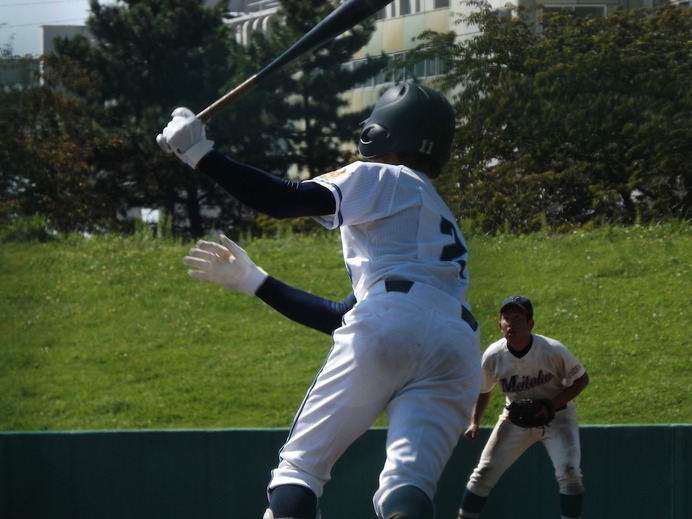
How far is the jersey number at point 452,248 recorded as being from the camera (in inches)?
131

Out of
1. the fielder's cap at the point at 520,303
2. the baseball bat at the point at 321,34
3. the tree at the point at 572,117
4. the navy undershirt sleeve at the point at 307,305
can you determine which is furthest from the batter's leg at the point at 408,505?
the tree at the point at 572,117

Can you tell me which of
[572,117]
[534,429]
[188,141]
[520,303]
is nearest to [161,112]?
[572,117]

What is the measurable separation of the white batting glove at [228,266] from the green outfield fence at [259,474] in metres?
2.44

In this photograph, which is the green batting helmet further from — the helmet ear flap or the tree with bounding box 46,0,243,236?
the tree with bounding box 46,0,243,236

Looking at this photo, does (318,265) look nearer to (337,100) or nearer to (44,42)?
(337,100)

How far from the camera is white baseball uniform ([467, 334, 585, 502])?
5.90 m

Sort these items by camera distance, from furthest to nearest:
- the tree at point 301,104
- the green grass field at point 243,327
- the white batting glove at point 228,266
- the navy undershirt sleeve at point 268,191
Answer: the tree at point 301,104 → the green grass field at point 243,327 → the white batting glove at point 228,266 → the navy undershirt sleeve at point 268,191

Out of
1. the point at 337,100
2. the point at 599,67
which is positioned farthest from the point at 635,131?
the point at 337,100

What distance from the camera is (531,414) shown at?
5914 mm

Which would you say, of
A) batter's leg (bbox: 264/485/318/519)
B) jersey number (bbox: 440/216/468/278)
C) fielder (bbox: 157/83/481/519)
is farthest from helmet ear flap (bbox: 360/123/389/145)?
batter's leg (bbox: 264/485/318/519)

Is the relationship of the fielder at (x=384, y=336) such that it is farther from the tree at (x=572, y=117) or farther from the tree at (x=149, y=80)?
the tree at (x=149, y=80)

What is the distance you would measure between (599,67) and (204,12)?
3.54 metres

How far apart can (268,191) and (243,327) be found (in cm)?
613

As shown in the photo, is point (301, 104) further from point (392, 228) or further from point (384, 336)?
point (384, 336)
